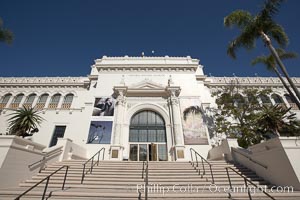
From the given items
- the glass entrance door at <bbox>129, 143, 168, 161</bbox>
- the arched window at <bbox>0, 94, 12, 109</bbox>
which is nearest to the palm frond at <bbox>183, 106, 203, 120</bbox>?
the glass entrance door at <bbox>129, 143, 168, 161</bbox>

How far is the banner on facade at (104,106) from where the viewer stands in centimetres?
1723

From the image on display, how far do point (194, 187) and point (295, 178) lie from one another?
13.4ft

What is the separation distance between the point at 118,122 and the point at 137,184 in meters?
9.97

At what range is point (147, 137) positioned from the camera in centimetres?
1675

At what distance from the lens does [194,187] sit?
21.2 feet

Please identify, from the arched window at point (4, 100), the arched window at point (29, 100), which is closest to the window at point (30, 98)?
the arched window at point (29, 100)

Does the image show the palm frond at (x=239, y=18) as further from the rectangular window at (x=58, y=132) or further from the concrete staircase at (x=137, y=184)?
the rectangular window at (x=58, y=132)

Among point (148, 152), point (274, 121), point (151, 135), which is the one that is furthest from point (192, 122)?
point (274, 121)

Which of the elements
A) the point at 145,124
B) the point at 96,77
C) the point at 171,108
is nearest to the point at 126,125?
the point at 145,124

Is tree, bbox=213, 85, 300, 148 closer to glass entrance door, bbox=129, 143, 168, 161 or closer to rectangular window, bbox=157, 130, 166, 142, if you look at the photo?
rectangular window, bbox=157, 130, 166, 142

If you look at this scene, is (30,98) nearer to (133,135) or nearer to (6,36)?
(6,36)

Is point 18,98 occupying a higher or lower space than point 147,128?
higher

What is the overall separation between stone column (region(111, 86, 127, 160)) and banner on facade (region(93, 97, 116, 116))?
1.96ft

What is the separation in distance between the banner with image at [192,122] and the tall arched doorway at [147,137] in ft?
8.15
